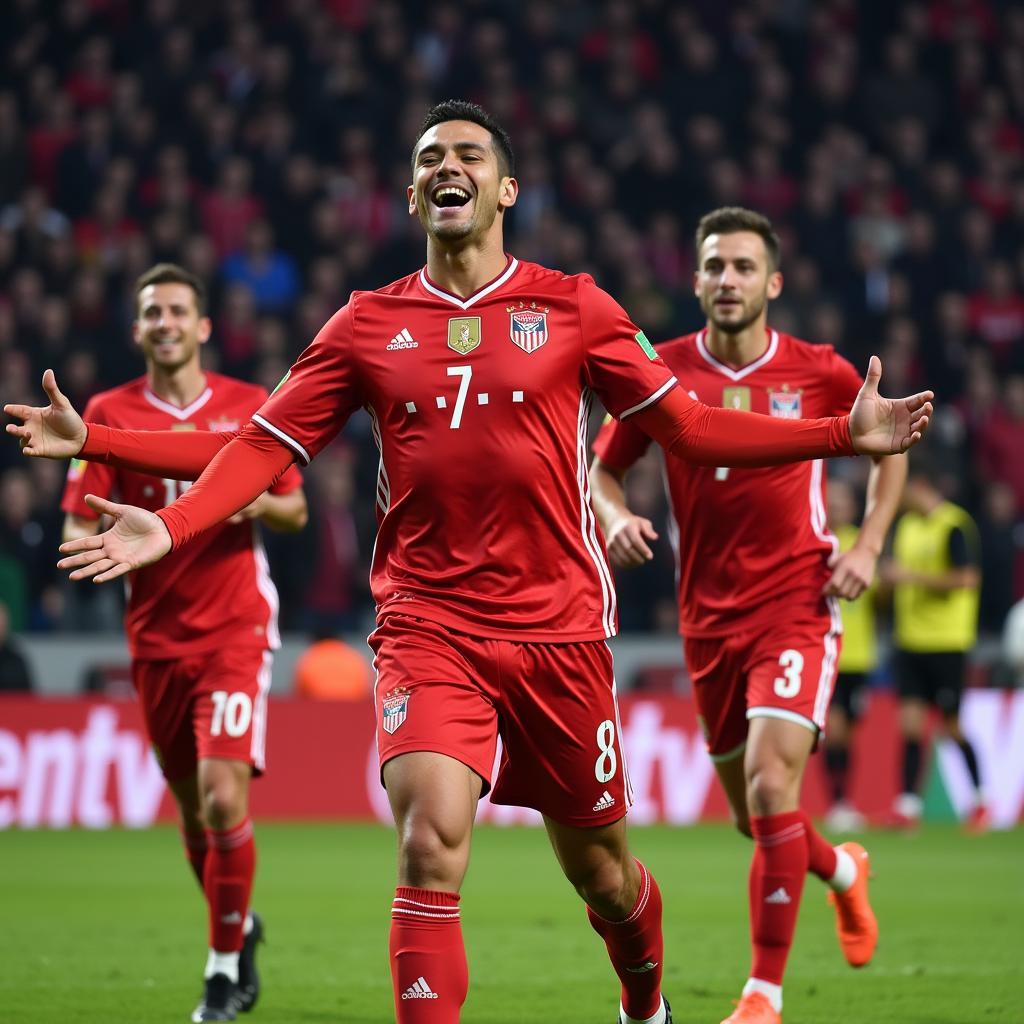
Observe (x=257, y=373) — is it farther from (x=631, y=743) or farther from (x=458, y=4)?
(x=458, y=4)

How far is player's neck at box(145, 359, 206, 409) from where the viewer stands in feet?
24.2

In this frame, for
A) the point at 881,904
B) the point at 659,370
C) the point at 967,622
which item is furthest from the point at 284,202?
the point at 659,370

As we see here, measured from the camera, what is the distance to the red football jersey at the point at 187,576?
275 inches

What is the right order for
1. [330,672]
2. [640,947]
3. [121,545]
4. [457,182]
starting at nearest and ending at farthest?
[121,545] → [457,182] → [640,947] → [330,672]

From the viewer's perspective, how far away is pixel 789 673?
6.54m

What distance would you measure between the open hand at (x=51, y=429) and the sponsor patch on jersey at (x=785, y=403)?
292cm

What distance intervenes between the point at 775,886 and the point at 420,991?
7.19 feet

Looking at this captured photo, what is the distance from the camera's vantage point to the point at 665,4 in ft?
72.8

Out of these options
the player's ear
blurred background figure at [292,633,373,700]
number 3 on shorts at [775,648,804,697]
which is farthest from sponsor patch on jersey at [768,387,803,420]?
blurred background figure at [292,633,373,700]

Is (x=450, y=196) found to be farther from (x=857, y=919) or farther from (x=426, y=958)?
(x=857, y=919)

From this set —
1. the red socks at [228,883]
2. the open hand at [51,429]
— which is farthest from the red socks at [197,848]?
the open hand at [51,429]

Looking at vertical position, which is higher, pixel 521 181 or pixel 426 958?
pixel 521 181

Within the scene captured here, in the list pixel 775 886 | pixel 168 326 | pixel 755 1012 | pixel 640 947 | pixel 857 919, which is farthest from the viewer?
pixel 168 326

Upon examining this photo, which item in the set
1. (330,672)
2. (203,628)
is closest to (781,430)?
(203,628)
